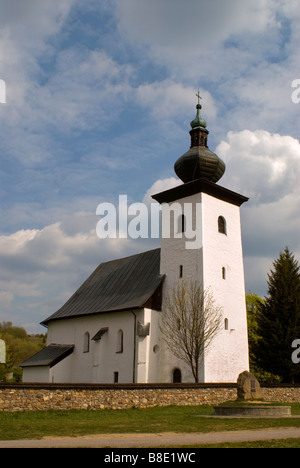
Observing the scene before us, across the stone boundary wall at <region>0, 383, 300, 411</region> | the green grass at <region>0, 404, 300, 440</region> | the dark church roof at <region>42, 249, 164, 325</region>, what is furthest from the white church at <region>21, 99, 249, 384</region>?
the green grass at <region>0, 404, 300, 440</region>

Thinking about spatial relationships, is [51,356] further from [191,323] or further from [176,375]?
[191,323]

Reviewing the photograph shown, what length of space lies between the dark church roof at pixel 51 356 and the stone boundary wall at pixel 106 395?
49.9 feet

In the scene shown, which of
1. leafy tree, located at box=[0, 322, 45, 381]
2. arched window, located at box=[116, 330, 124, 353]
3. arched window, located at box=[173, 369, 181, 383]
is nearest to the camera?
arched window, located at box=[173, 369, 181, 383]

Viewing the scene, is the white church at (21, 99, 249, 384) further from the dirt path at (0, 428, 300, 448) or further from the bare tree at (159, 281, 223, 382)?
the dirt path at (0, 428, 300, 448)

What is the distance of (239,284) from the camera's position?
30422 mm

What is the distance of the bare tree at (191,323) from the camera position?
87.6 feet

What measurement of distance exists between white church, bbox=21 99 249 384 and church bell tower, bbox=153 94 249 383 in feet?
0.20

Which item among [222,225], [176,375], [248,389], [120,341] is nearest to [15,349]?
[120,341]

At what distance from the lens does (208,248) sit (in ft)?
95.7

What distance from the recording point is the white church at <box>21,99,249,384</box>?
28.1 m

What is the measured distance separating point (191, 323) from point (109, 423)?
14.0 meters

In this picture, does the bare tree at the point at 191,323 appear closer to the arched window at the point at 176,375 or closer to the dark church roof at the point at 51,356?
the arched window at the point at 176,375
